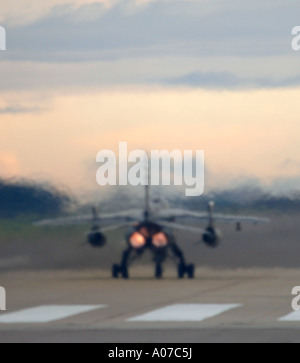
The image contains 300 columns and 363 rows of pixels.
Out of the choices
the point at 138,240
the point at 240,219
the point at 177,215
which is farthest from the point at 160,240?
the point at 240,219

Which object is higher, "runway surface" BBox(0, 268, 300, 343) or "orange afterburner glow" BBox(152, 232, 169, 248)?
"orange afterburner glow" BBox(152, 232, 169, 248)

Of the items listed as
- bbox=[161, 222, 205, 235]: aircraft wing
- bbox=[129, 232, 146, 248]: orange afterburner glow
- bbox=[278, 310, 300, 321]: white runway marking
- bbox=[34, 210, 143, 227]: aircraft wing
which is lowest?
bbox=[278, 310, 300, 321]: white runway marking

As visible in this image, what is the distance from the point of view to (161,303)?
2767cm

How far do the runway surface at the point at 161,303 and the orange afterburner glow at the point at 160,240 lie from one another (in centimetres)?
116

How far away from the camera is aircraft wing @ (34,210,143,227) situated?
37.2m

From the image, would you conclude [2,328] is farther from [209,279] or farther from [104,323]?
[209,279]

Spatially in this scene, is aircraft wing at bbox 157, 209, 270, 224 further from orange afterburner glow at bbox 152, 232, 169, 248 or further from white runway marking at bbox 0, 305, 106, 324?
white runway marking at bbox 0, 305, 106, 324

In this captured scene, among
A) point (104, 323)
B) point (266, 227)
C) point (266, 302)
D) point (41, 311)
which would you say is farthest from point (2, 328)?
point (266, 227)

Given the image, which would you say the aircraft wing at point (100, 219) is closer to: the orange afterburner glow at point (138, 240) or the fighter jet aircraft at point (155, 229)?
the fighter jet aircraft at point (155, 229)

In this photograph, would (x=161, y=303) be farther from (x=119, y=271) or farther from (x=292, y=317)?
(x=119, y=271)

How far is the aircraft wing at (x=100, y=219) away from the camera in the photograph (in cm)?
3719

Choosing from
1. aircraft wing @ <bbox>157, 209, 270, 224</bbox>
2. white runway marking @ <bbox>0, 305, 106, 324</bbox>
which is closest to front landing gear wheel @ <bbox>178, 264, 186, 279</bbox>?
aircraft wing @ <bbox>157, 209, 270, 224</bbox>

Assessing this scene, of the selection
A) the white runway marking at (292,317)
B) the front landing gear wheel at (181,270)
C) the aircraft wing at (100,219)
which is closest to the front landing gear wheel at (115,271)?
the aircraft wing at (100,219)
